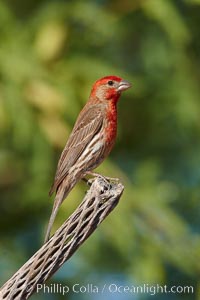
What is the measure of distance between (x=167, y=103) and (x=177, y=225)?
1.65 meters

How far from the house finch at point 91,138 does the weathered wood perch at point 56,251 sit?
1485 mm

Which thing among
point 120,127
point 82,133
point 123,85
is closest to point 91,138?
point 82,133

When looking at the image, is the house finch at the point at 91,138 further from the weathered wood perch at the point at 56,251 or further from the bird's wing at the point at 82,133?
the weathered wood perch at the point at 56,251

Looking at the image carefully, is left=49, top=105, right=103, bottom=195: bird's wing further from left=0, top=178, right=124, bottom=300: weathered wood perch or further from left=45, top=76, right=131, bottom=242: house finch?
left=0, top=178, right=124, bottom=300: weathered wood perch

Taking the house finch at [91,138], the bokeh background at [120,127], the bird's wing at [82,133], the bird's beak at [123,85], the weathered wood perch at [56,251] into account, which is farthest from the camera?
the bokeh background at [120,127]

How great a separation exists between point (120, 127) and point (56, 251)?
4.79 m

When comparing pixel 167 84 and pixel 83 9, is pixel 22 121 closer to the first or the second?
pixel 83 9

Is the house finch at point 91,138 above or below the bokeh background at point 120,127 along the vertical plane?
below

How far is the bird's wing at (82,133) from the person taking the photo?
5.93 metres

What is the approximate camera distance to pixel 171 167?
9609mm

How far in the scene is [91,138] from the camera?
19.9 ft

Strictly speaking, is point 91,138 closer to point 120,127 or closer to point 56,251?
point 56,251

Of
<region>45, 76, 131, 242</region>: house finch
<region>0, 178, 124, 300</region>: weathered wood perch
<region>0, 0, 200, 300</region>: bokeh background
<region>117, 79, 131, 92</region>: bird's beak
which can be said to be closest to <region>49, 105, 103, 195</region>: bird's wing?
<region>45, 76, 131, 242</region>: house finch

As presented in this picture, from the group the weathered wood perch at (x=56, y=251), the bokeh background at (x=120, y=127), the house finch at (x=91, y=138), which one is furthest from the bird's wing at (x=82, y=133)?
the weathered wood perch at (x=56, y=251)
